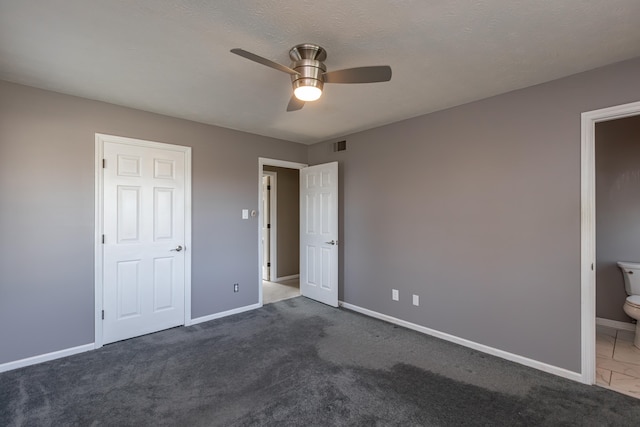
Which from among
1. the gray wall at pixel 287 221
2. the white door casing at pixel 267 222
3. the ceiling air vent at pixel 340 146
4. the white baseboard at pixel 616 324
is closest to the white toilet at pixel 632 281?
the white baseboard at pixel 616 324

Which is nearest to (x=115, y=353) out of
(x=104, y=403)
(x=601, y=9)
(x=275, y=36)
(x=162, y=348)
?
(x=162, y=348)

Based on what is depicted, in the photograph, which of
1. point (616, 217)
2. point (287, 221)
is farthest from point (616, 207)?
point (287, 221)

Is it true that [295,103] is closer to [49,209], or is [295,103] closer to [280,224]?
[49,209]

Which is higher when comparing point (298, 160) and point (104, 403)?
point (298, 160)

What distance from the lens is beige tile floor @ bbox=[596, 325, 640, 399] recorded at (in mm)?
2334

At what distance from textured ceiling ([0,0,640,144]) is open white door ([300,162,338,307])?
1.58 m

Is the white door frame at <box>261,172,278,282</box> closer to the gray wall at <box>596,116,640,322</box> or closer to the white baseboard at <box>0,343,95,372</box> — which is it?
the white baseboard at <box>0,343,95,372</box>

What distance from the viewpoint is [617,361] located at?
2.70 metres

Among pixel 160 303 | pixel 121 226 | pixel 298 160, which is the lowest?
pixel 160 303

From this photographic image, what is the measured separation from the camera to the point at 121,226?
3152 mm

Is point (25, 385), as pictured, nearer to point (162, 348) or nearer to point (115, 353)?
point (115, 353)

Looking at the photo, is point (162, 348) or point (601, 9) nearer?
point (601, 9)

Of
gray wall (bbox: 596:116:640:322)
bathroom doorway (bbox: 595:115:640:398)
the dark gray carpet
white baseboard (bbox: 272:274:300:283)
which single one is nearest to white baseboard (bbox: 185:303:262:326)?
the dark gray carpet

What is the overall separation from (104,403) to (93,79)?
101 inches
